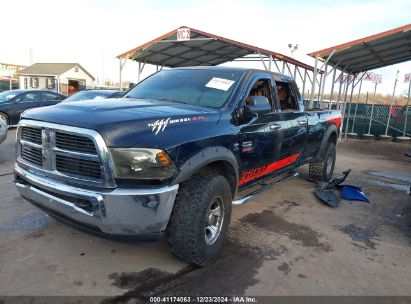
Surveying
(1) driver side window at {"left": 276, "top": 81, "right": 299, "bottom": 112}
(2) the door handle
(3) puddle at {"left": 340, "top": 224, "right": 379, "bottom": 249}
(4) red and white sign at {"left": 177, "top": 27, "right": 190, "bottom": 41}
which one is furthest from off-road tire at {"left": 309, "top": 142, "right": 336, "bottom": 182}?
(4) red and white sign at {"left": 177, "top": 27, "right": 190, "bottom": 41}

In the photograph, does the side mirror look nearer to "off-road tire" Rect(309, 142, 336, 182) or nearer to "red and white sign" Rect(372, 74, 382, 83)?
"off-road tire" Rect(309, 142, 336, 182)

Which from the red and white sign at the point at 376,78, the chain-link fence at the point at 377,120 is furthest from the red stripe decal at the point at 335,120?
the red and white sign at the point at 376,78

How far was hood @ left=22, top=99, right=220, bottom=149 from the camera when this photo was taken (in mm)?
2783

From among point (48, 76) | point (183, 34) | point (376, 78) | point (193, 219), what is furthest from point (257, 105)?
point (48, 76)

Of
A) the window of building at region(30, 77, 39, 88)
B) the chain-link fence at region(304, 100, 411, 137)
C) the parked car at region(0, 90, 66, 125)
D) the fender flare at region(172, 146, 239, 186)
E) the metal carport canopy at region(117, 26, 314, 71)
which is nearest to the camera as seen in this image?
the fender flare at region(172, 146, 239, 186)

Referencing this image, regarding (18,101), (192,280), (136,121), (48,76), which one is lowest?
(192,280)

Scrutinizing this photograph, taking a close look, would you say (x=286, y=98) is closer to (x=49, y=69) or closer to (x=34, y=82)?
(x=34, y=82)

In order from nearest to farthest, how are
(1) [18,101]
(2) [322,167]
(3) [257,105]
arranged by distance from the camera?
(3) [257,105] → (2) [322,167] → (1) [18,101]

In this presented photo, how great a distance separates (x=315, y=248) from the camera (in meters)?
4.05

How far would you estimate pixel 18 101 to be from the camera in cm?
1270

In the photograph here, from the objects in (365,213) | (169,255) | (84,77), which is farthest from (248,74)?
(84,77)

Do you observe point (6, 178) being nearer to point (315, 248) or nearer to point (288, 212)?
point (288, 212)

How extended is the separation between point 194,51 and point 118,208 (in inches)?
597

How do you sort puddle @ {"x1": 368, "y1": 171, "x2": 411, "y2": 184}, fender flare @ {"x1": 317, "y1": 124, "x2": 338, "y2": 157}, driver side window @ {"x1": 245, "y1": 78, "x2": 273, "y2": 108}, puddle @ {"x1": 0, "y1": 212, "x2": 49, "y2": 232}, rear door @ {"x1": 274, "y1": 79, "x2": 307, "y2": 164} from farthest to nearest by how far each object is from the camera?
puddle @ {"x1": 368, "y1": 171, "x2": 411, "y2": 184}, fender flare @ {"x1": 317, "y1": 124, "x2": 338, "y2": 157}, rear door @ {"x1": 274, "y1": 79, "x2": 307, "y2": 164}, driver side window @ {"x1": 245, "y1": 78, "x2": 273, "y2": 108}, puddle @ {"x1": 0, "y1": 212, "x2": 49, "y2": 232}
